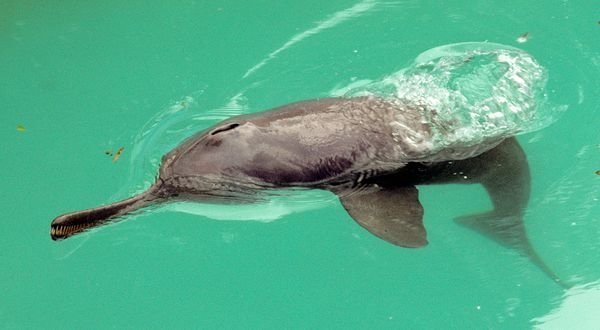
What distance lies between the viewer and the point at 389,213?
165 inches

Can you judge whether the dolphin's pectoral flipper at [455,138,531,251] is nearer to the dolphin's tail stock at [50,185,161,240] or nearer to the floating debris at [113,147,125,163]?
the dolphin's tail stock at [50,185,161,240]

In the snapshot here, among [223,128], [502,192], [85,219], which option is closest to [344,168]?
[223,128]

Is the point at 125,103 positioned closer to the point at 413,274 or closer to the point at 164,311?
the point at 164,311

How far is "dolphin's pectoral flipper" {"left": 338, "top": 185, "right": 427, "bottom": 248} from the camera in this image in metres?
4.12

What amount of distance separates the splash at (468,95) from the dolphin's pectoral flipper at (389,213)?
0.32m

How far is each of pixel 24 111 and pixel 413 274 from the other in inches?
135

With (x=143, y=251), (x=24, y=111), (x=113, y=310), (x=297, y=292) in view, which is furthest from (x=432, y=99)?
(x=24, y=111)

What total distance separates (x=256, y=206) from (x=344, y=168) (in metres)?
0.62

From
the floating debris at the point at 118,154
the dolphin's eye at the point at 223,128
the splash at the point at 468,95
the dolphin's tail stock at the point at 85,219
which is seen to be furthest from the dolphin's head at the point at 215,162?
the floating debris at the point at 118,154

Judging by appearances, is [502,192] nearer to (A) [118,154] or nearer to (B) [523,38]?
(B) [523,38]

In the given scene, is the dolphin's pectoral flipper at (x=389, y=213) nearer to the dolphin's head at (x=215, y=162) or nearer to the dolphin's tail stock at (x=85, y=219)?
the dolphin's head at (x=215, y=162)

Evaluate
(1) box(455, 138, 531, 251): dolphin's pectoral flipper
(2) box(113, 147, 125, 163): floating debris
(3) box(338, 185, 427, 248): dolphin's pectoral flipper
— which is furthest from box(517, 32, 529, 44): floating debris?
(2) box(113, 147, 125, 163): floating debris

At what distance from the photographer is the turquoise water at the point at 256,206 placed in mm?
4293

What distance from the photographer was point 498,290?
4.24 metres
